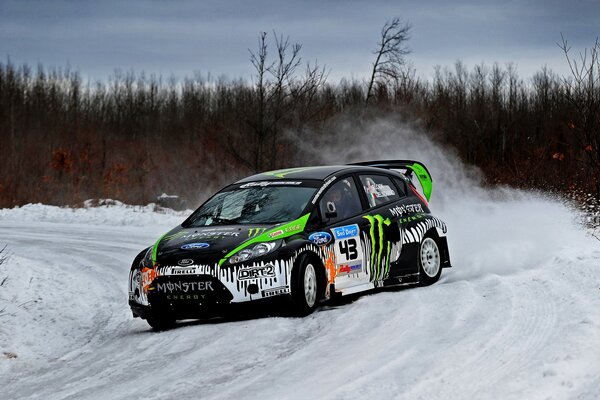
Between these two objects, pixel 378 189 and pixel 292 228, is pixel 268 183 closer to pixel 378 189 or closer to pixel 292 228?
pixel 292 228

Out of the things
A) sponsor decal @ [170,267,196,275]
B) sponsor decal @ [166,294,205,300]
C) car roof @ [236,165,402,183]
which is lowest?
sponsor decal @ [166,294,205,300]

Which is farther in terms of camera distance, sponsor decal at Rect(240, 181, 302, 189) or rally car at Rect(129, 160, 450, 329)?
sponsor decal at Rect(240, 181, 302, 189)

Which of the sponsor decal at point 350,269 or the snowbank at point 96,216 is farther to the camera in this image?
the snowbank at point 96,216

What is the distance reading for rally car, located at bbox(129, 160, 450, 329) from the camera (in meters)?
8.61

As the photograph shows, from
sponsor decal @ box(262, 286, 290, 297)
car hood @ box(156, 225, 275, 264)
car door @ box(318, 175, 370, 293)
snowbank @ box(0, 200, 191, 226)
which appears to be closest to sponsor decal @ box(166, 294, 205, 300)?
car hood @ box(156, 225, 275, 264)

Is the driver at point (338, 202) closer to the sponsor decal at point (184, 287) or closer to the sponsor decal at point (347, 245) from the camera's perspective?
the sponsor decal at point (347, 245)

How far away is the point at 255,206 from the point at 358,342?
2893mm

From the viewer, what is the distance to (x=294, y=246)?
8.84 m

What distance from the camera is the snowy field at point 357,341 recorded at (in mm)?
5891

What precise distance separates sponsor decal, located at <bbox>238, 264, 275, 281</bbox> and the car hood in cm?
27

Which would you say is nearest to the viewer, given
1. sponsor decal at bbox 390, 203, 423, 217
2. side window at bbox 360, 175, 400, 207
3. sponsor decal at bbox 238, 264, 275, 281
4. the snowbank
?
sponsor decal at bbox 238, 264, 275, 281

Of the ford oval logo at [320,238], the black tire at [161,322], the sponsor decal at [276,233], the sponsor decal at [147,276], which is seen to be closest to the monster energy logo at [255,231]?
the sponsor decal at [276,233]

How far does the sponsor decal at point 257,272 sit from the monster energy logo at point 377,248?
1.86 m

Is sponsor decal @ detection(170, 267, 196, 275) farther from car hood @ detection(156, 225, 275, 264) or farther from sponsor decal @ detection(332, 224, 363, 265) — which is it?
sponsor decal @ detection(332, 224, 363, 265)
